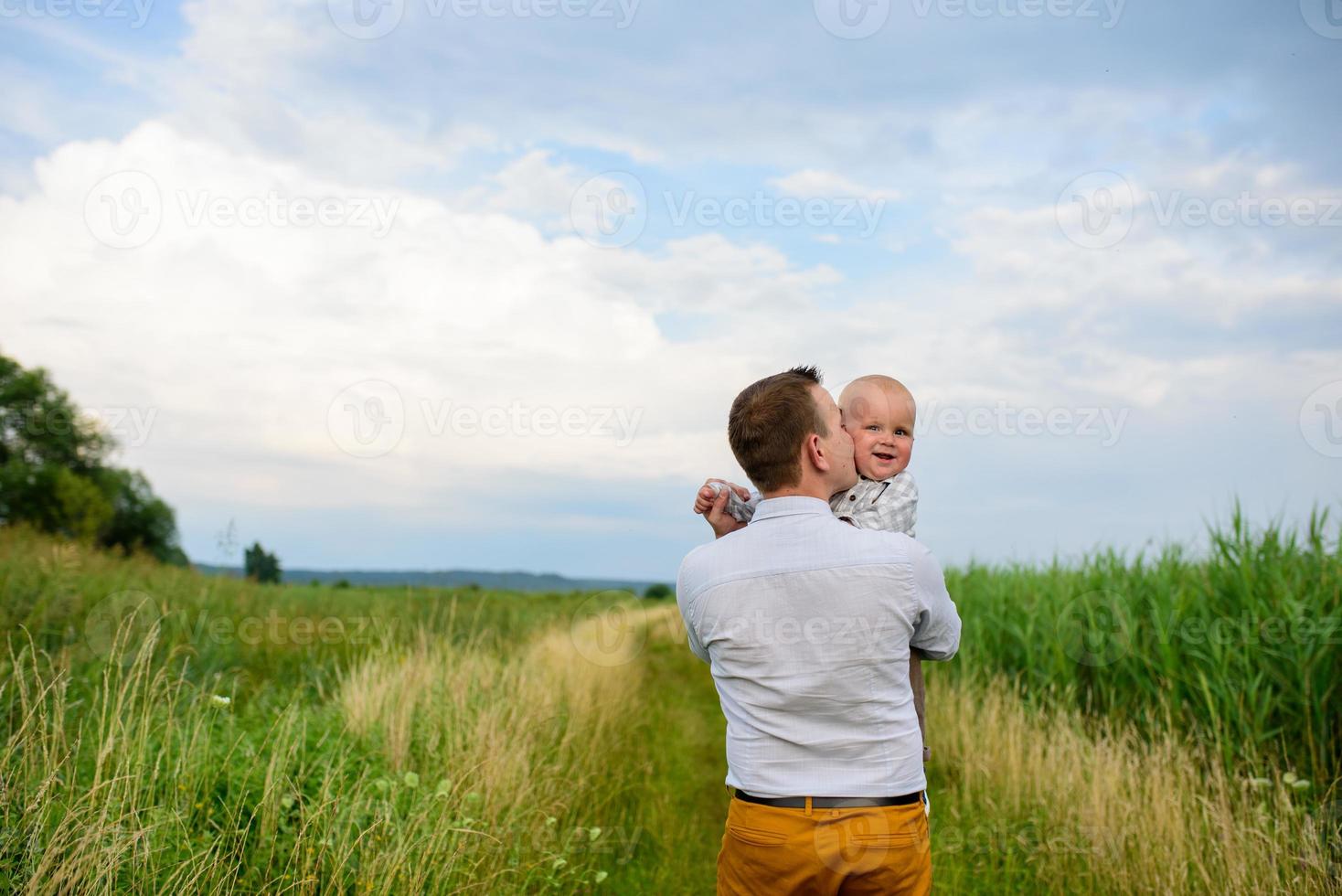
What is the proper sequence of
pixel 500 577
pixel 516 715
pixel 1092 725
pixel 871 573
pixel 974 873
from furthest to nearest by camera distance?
pixel 500 577 < pixel 1092 725 < pixel 516 715 < pixel 974 873 < pixel 871 573

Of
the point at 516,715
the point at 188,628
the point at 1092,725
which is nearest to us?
the point at 516,715

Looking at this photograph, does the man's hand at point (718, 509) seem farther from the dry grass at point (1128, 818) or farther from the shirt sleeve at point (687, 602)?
the dry grass at point (1128, 818)

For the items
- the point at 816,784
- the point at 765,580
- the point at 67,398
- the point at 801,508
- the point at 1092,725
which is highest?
the point at 67,398

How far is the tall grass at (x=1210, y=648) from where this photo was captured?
707cm

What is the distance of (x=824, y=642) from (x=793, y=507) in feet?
1.25

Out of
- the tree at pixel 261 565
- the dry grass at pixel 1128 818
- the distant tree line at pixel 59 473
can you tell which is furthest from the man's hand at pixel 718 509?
the distant tree line at pixel 59 473

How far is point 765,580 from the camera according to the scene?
2.48 metres

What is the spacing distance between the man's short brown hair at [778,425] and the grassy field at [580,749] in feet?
8.47

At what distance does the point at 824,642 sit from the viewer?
94.5 inches

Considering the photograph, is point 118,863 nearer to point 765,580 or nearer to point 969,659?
point 765,580

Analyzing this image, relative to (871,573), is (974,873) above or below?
below

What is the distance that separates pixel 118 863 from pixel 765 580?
2.53m

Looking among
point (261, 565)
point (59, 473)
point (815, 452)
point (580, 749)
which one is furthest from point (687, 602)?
point (59, 473)

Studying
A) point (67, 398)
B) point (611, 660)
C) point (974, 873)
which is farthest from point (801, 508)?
point (67, 398)
